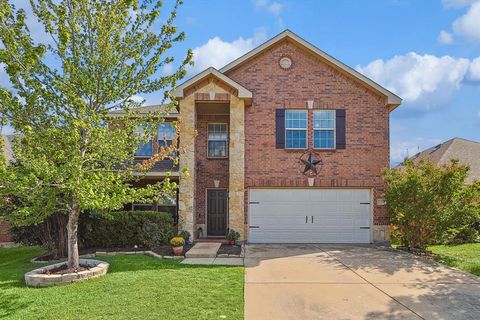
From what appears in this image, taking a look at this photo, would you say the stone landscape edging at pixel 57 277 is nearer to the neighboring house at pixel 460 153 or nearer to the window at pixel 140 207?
the window at pixel 140 207

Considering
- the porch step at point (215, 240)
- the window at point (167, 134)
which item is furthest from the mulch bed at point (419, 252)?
the window at point (167, 134)

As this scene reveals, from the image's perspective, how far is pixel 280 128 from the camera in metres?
15.1

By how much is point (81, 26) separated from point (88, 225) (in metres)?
6.74

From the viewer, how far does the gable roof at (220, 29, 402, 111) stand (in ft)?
49.5

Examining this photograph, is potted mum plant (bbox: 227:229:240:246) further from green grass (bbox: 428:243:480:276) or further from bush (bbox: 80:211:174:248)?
green grass (bbox: 428:243:480:276)

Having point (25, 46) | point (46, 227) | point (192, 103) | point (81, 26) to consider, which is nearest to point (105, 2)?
point (81, 26)

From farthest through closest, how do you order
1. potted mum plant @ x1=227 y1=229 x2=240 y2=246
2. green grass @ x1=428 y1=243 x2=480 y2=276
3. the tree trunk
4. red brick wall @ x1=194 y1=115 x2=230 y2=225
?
red brick wall @ x1=194 y1=115 x2=230 y2=225 → potted mum plant @ x1=227 y1=229 x2=240 y2=246 → green grass @ x1=428 y1=243 x2=480 y2=276 → the tree trunk

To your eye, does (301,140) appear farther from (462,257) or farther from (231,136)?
(462,257)

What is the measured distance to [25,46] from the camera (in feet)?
26.9

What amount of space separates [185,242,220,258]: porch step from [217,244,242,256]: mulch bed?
0.52ft

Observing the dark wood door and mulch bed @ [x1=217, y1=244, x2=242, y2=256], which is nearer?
mulch bed @ [x1=217, y1=244, x2=242, y2=256]

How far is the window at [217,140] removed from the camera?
1642 cm

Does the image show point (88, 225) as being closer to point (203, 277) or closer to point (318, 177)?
point (203, 277)

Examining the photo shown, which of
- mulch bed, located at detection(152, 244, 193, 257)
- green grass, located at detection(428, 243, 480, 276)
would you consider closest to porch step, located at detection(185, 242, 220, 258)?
mulch bed, located at detection(152, 244, 193, 257)
